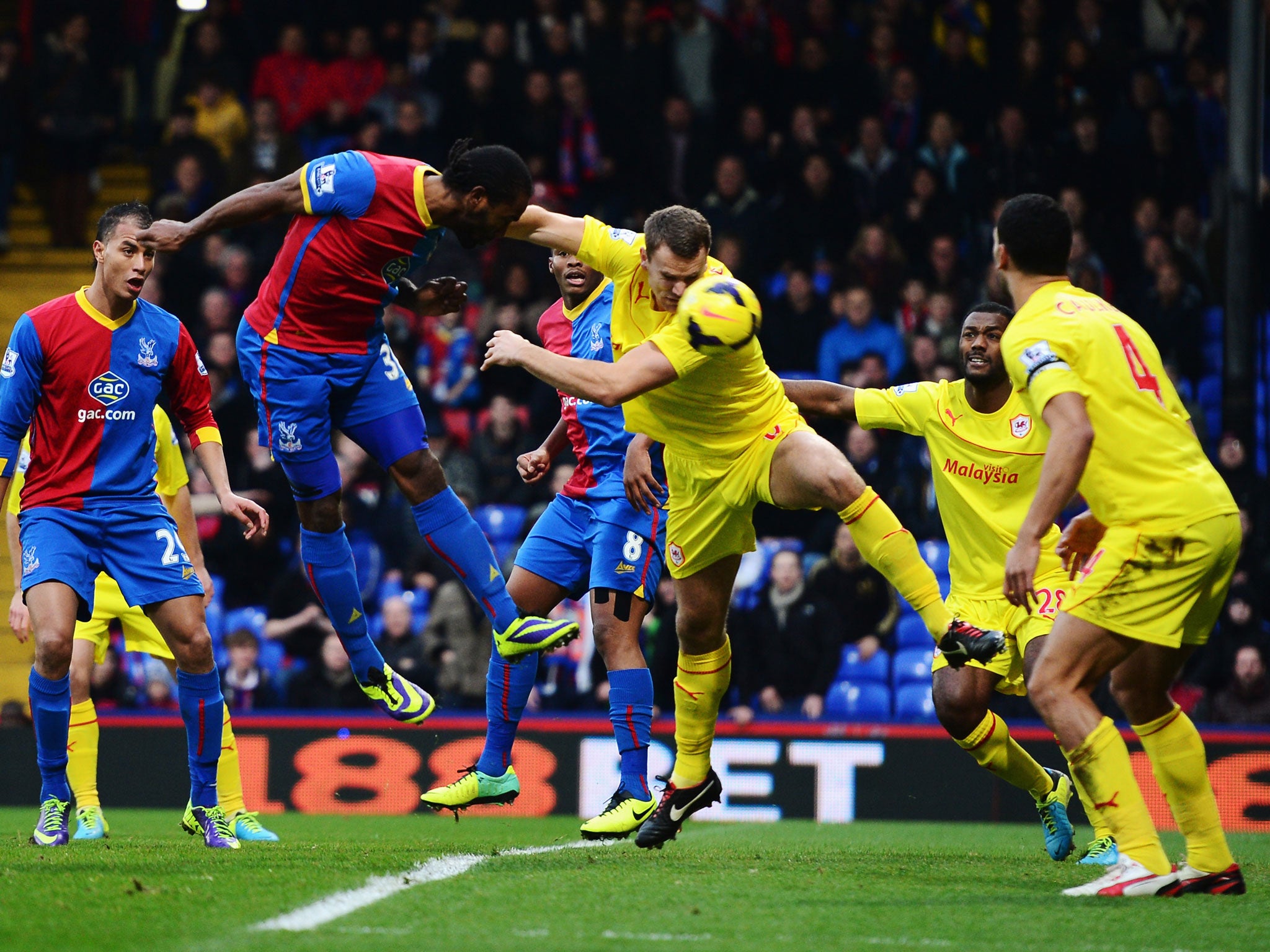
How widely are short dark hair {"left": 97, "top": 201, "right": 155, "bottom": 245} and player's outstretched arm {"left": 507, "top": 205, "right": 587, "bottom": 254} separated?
160 centimetres

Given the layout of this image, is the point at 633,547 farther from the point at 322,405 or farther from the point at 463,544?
the point at 322,405

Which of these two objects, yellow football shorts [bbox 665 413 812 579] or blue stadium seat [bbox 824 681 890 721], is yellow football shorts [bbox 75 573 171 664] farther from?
blue stadium seat [bbox 824 681 890 721]

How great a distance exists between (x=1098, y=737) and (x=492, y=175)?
323cm

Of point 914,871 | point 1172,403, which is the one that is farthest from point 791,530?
point 1172,403

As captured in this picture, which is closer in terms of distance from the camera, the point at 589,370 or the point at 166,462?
the point at 589,370

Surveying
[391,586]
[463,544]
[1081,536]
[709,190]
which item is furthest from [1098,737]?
[709,190]

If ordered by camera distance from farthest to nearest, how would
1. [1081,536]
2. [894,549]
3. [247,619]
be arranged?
[247,619] < [894,549] < [1081,536]

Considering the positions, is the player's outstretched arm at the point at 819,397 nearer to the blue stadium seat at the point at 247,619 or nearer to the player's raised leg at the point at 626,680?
the player's raised leg at the point at 626,680

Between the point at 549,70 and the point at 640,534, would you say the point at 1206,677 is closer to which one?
the point at 640,534

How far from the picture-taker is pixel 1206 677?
1122 centimetres

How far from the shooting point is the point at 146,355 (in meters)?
6.99

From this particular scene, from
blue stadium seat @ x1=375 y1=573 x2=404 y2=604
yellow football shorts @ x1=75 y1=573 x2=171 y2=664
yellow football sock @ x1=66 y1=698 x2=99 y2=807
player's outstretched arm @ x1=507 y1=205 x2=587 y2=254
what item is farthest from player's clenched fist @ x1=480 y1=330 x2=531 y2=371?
blue stadium seat @ x1=375 y1=573 x2=404 y2=604

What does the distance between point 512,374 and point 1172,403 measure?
9119 millimetres

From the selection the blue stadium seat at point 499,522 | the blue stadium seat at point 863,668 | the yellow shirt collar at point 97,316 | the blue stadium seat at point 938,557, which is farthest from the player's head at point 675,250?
the blue stadium seat at point 499,522
